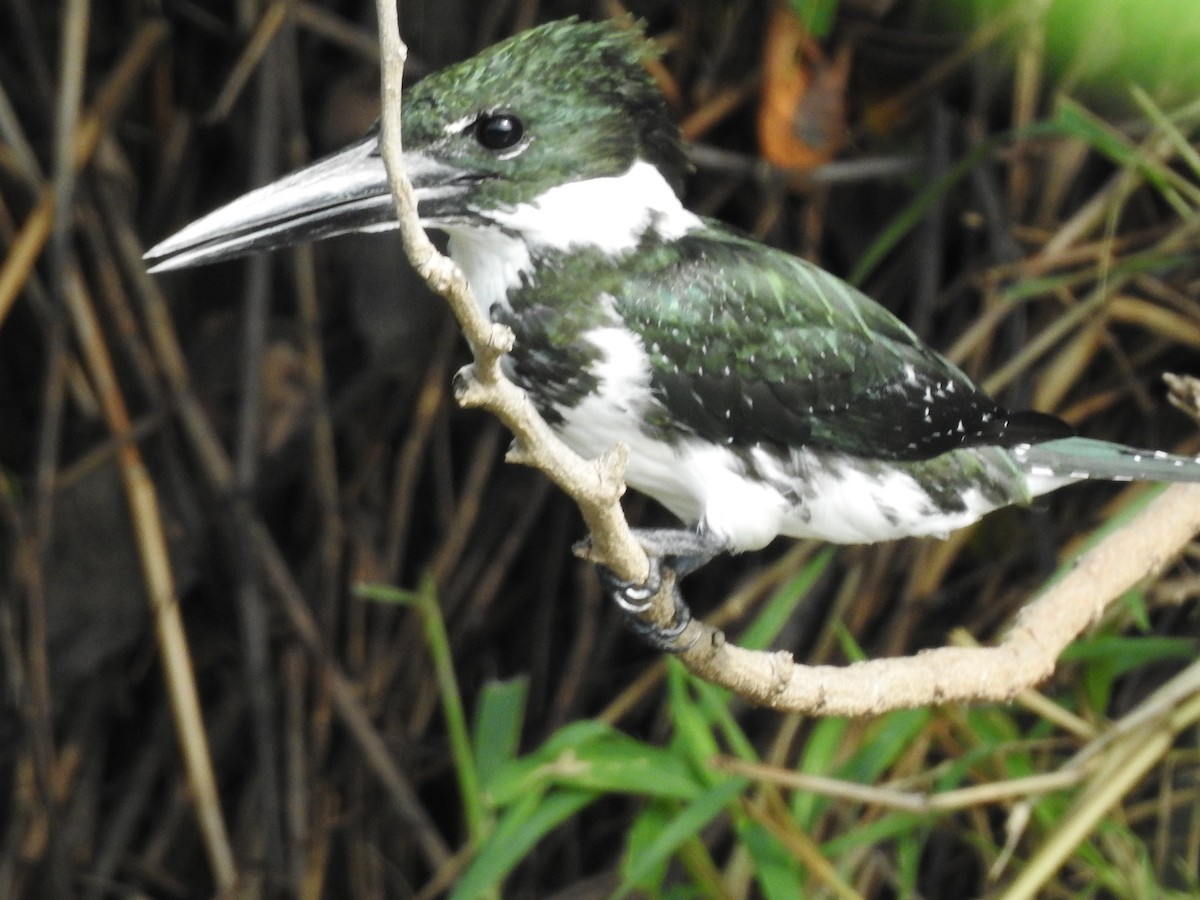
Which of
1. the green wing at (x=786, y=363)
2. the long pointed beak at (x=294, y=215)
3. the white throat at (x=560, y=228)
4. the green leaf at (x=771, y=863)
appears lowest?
the green leaf at (x=771, y=863)

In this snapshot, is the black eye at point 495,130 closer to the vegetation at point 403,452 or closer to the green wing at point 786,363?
the green wing at point 786,363

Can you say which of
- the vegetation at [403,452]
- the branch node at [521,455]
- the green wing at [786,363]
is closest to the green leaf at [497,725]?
the vegetation at [403,452]

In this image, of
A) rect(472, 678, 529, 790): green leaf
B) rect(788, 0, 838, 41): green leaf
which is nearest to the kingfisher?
rect(788, 0, 838, 41): green leaf

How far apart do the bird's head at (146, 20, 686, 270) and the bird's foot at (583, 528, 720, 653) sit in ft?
0.84

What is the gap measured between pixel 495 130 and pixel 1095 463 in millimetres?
606

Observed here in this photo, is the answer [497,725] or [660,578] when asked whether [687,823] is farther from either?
[660,578]

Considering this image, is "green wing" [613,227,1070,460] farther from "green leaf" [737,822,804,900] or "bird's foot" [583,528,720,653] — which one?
"green leaf" [737,822,804,900]

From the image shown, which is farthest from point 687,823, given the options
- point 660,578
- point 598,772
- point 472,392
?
point 472,392

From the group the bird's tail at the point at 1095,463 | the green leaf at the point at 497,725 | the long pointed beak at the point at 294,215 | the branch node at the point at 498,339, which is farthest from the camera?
the green leaf at the point at 497,725

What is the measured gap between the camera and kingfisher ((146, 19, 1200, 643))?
3.73 feet

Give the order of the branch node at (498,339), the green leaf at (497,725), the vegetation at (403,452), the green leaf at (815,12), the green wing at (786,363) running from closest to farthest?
the branch node at (498,339) → the green wing at (786,363) → the green leaf at (815,12) → the green leaf at (497,725) → the vegetation at (403,452)

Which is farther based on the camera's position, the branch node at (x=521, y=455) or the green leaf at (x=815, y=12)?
the green leaf at (x=815, y=12)

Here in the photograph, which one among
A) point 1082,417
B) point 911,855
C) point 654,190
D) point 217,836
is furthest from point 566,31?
point 217,836

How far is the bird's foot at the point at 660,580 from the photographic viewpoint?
1156mm
